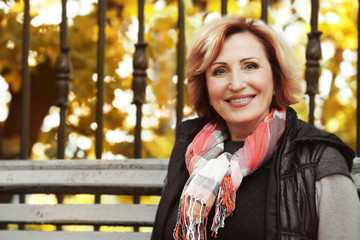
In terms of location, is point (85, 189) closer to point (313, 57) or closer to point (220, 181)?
point (220, 181)

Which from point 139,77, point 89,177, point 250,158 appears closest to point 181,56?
point 139,77

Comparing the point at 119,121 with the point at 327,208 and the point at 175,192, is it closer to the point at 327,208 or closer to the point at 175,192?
the point at 175,192

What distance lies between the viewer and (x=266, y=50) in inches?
84.8

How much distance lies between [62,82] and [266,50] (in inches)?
46.4

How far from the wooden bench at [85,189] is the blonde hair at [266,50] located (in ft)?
1.83

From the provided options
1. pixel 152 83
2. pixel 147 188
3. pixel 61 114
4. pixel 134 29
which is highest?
pixel 134 29

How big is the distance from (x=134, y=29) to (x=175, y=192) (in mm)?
3065

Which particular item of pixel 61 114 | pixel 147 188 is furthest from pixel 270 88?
pixel 61 114

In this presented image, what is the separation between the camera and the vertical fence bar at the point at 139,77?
2.69 meters

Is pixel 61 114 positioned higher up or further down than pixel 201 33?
further down

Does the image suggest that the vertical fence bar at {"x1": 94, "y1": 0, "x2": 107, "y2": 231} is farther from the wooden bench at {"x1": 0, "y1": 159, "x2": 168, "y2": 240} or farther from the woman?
the woman

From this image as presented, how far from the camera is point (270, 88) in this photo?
2.11 m

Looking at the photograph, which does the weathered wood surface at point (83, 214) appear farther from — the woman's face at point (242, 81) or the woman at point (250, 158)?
the woman's face at point (242, 81)

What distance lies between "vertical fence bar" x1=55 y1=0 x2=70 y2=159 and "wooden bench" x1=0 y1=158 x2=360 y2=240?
278 mm
